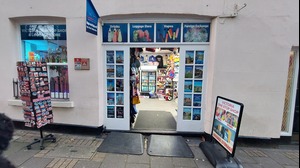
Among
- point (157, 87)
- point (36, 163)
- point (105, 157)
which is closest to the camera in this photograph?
point (36, 163)

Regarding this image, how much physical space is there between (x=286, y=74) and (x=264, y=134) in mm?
1481

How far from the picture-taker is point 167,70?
959 centimetres

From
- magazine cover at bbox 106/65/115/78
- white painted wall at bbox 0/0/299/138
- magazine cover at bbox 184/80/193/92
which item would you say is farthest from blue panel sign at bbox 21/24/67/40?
magazine cover at bbox 184/80/193/92

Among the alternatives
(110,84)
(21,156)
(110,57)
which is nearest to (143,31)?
(110,57)

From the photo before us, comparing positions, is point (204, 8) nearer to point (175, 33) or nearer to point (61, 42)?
point (175, 33)

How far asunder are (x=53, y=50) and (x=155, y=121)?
3555 mm

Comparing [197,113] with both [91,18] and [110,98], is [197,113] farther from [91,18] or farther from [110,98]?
[91,18]

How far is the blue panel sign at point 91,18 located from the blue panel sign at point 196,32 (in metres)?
2.14

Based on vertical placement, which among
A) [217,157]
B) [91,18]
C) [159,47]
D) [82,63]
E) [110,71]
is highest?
[91,18]

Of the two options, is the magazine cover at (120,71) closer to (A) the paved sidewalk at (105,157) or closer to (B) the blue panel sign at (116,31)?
(B) the blue panel sign at (116,31)

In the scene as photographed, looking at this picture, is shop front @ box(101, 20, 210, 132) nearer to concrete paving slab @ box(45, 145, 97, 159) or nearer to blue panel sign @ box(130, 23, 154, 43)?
blue panel sign @ box(130, 23, 154, 43)

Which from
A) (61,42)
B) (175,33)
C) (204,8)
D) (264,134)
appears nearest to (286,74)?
(264,134)

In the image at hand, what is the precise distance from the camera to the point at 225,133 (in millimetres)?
2914

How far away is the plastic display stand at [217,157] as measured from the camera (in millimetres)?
2773
